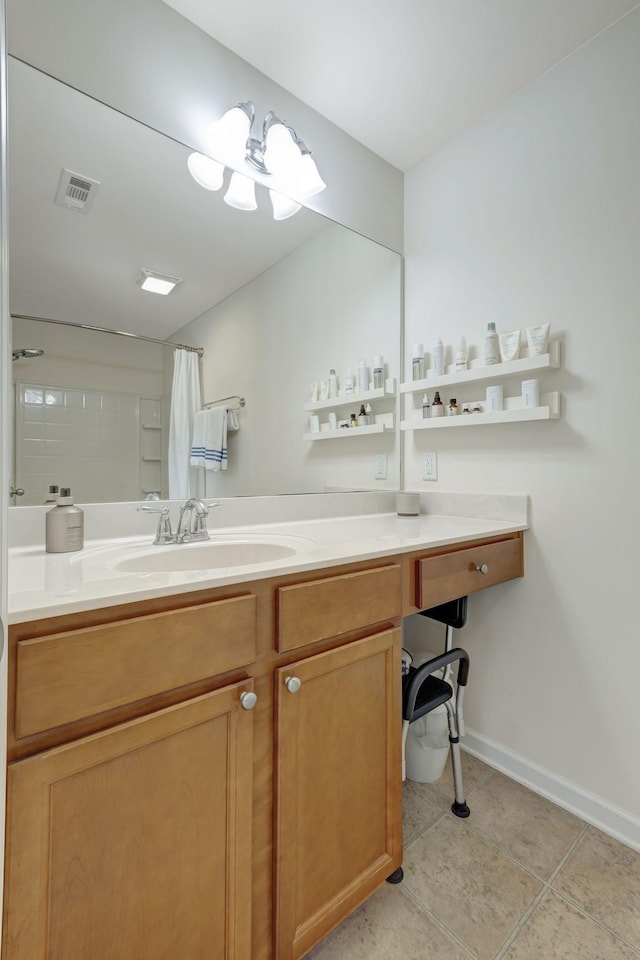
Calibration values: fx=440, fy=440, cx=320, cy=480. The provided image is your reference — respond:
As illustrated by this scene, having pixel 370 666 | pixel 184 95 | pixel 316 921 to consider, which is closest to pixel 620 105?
pixel 184 95

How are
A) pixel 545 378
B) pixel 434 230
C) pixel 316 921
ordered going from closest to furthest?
pixel 316 921 < pixel 545 378 < pixel 434 230

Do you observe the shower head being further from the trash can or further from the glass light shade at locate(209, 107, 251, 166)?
the trash can

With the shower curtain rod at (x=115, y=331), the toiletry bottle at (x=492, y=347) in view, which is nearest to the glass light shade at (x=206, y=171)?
the shower curtain rod at (x=115, y=331)

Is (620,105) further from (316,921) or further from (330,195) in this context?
(316,921)

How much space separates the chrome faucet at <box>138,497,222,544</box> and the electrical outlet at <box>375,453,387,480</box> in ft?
2.80

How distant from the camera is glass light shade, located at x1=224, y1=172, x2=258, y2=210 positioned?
1485 millimetres

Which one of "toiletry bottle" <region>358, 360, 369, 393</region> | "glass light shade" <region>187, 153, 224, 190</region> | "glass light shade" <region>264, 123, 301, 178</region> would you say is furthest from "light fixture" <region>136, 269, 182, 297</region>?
"toiletry bottle" <region>358, 360, 369, 393</region>

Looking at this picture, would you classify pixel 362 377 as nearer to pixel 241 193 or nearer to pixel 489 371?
pixel 489 371

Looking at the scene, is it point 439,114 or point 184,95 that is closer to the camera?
point 184,95

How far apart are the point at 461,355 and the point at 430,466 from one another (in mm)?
467

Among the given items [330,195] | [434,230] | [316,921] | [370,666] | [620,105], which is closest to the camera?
[316,921]

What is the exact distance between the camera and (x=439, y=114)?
1.69m

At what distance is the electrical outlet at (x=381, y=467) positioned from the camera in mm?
1953

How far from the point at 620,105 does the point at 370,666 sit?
5.85 ft
